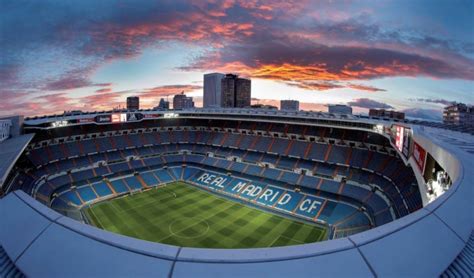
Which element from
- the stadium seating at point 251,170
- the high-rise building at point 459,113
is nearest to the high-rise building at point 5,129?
the stadium seating at point 251,170

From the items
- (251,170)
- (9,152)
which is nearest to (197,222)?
(251,170)

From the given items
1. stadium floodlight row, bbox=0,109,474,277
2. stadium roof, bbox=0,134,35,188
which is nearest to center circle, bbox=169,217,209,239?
stadium floodlight row, bbox=0,109,474,277

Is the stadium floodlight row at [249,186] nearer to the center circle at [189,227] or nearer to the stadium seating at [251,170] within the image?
the stadium seating at [251,170]

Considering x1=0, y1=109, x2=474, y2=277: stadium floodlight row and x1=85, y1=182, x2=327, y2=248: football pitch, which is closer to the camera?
x1=0, y1=109, x2=474, y2=277: stadium floodlight row

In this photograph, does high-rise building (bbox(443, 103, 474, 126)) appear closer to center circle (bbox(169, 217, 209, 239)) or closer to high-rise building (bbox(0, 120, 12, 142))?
center circle (bbox(169, 217, 209, 239))

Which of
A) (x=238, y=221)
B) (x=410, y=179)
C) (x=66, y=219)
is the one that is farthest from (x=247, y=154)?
(x=66, y=219)

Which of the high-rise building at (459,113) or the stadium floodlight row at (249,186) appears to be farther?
the high-rise building at (459,113)

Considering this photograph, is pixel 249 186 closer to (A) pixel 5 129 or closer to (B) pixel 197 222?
(B) pixel 197 222

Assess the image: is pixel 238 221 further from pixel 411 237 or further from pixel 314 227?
pixel 411 237
